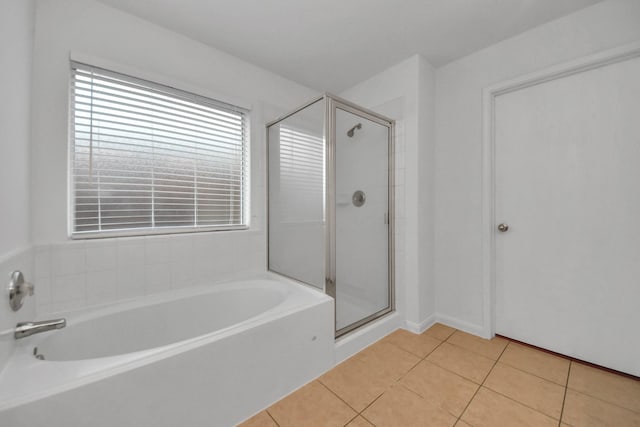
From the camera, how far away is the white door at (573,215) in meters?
1.39

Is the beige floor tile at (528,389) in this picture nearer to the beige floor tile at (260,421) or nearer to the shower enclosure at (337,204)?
the shower enclosure at (337,204)

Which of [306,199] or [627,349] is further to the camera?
[306,199]

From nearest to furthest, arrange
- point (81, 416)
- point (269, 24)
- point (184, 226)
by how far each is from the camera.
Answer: point (81, 416), point (269, 24), point (184, 226)

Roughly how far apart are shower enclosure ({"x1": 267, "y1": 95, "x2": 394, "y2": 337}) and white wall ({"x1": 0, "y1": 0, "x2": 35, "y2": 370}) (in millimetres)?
1395

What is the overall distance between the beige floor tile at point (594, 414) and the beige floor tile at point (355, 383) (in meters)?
0.83

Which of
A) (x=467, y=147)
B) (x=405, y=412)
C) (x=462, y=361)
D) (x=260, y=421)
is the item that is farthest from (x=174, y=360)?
(x=467, y=147)

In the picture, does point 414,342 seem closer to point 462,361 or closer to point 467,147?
point 462,361

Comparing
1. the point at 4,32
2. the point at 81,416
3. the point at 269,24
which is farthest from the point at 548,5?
the point at 81,416

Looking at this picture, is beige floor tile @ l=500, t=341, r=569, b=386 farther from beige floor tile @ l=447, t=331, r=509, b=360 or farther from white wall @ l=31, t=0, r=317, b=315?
white wall @ l=31, t=0, r=317, b=315

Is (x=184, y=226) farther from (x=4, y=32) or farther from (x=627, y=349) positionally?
(x=627, y=349)

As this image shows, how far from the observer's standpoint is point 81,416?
2.53 feet

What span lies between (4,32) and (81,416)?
1445 millimetres

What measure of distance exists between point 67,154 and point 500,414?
267 centimetres

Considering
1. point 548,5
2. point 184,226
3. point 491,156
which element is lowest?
point 184,226
